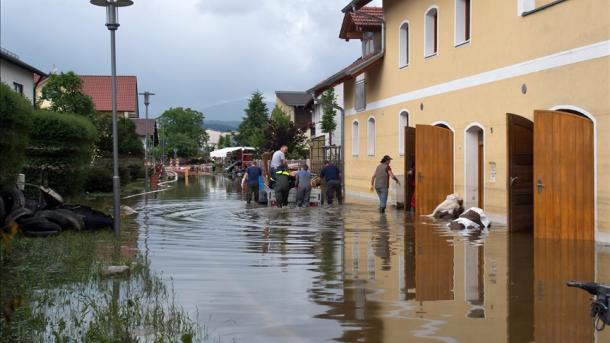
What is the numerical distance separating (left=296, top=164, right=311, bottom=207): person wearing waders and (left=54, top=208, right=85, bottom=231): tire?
32.3ft

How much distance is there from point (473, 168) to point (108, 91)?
6877 centimetres

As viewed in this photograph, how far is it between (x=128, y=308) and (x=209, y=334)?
1.04 m

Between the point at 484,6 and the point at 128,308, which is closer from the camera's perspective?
the point at 128,308

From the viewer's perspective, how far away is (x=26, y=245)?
1131 cm

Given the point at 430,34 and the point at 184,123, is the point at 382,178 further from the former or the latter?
the point at 184,123

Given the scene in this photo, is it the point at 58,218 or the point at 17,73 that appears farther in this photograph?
the point at 17,73

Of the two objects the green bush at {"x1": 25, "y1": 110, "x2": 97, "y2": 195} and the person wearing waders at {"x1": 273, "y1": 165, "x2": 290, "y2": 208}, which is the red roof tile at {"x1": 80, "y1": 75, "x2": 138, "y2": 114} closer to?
the green bush at {"x1": 25, "y1": 110, "x2": 97, "y2": 195}

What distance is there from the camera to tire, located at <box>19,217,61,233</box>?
42.2 feet

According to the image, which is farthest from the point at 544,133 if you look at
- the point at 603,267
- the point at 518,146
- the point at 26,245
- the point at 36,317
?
the point at 36,317

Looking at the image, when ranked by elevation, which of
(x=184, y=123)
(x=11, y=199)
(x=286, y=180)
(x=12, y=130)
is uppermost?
(x=184, y=123)

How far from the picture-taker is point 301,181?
2297 cm

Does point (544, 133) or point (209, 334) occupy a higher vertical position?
point (544, 133)

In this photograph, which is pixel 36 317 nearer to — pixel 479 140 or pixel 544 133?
pixel 544 133

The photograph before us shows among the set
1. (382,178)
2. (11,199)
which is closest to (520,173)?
(382,178)
